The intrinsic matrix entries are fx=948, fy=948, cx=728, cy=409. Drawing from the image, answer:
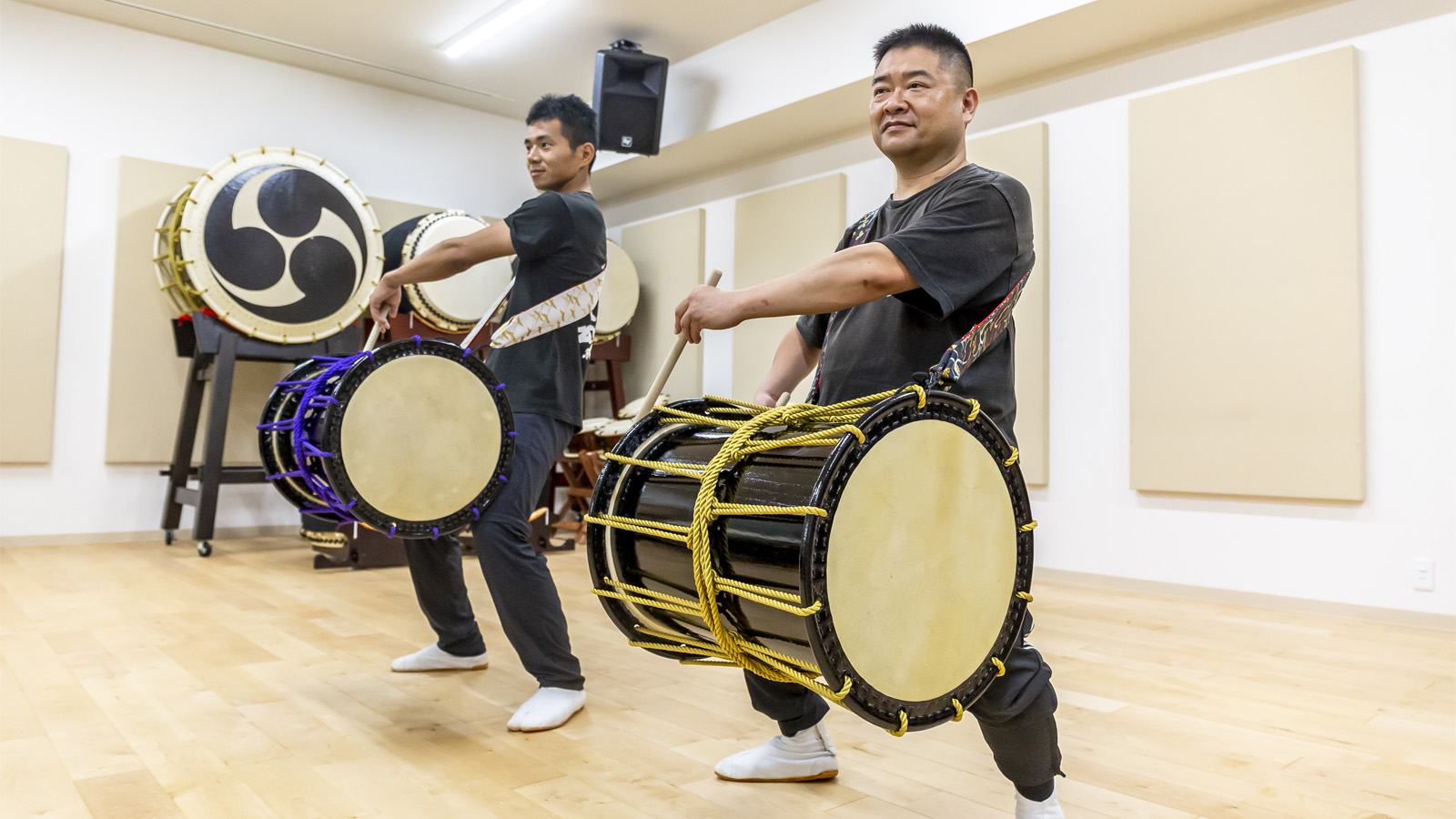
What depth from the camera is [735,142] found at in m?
5.43

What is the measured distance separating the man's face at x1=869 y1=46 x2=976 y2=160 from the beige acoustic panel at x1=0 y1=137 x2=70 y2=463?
16.1 feet

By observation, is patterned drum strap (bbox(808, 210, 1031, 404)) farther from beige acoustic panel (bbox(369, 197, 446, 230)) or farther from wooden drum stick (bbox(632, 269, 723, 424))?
beige acoustic panel (bbox(369, 197, 446, 230))

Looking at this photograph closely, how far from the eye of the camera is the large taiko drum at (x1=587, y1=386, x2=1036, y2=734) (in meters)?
1.07

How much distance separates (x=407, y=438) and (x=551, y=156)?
75cm

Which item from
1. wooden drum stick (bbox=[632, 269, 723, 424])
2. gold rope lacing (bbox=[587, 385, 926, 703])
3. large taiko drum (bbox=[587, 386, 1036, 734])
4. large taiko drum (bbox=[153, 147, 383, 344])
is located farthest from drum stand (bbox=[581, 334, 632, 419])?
large taiko drum (bbox=[587, 386, 1036, 734])

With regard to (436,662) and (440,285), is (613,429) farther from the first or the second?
(436,662)

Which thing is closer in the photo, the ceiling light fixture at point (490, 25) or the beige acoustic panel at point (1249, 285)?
the beige acoustic panel at point (1249, 285)

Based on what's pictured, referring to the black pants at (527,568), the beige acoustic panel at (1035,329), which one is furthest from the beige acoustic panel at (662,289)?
the black pants at (527,568)

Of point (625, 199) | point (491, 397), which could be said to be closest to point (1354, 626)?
point (491, 397)

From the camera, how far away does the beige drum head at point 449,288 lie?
5000 millimetres

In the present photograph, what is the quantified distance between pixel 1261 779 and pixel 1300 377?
7.36 feet

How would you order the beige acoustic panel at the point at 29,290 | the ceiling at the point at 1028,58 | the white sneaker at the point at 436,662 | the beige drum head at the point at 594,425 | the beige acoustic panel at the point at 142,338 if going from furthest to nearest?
the beige drum head at the point at 594,425
the beige acoustic panel at the point at 142,338
the beige acoustic panel at the point at 29,290
the ceiling at the point at 1028,58
the white sneaker at the point at 436,662

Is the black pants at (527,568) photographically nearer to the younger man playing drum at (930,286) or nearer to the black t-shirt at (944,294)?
the younger man playing drum at (930,286)

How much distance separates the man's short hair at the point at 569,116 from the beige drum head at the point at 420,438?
2.03ft
